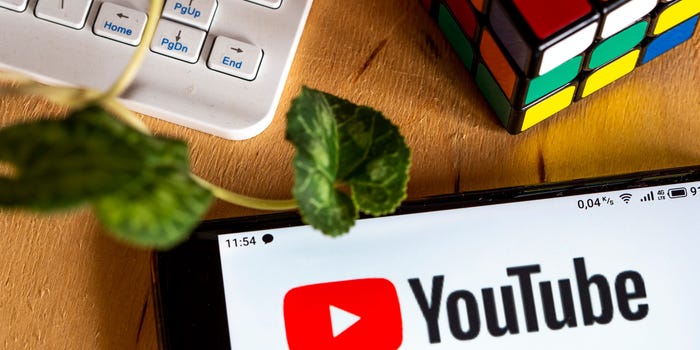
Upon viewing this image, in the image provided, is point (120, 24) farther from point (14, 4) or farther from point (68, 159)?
point (68, 159)

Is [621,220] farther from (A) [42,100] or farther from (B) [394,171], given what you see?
(A) [42,100]

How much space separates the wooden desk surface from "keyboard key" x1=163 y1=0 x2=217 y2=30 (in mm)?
51

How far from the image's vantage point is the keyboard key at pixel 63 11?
1.21 ft

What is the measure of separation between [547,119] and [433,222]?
0.26 ft

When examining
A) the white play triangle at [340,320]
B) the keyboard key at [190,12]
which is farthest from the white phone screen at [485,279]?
the keyboard key at [190,12]

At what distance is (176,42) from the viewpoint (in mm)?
367

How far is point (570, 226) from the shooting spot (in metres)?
0.37

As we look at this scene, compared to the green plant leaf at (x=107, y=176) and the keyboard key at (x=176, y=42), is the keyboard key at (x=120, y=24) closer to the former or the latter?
the keyboard key at (x=176, y=42)

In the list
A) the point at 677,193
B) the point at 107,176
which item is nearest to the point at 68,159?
the point at 107,176

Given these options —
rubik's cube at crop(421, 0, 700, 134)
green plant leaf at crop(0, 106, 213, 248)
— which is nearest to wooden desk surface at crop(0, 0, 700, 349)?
rubik's cube at crop(421, 0, 700, 134)

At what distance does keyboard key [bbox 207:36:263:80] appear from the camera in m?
0.37

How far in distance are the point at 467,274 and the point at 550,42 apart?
0.12 m

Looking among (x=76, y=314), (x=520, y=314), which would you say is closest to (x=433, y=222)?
(x=520, y=314)

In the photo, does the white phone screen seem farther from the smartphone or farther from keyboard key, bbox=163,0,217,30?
keyboard key, bbox=163,0,217,30
